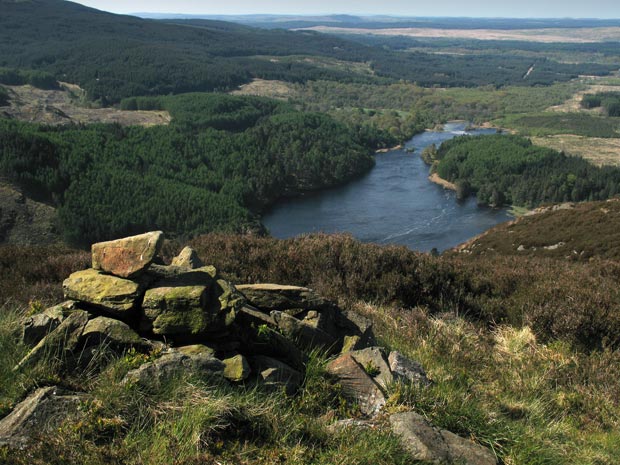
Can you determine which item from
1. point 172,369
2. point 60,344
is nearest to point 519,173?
point 172,369

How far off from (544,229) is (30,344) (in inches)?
1584

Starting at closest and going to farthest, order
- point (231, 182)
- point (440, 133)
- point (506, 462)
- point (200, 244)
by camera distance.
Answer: point (506, 462)
point (200, 244)
point (231, 182)
point (440, 133)

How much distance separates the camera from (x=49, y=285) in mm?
9641

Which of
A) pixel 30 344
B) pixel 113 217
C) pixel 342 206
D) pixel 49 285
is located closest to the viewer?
pixel 30 344

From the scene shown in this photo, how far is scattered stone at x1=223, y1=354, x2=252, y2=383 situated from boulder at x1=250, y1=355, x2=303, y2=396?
0.61 feet

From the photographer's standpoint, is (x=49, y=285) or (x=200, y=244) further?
(x=200, y=244)

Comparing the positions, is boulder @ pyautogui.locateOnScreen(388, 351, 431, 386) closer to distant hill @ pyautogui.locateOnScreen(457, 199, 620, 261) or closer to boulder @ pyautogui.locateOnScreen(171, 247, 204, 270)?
boulder @ pyautogui.locateOnScreen(171, 247, 204, 270)

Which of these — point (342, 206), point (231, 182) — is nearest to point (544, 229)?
point (342, 206)

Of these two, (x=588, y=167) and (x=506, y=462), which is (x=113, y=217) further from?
(x=588, y=167)

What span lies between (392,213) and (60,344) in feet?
257

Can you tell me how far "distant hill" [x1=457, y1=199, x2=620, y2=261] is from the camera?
30.3 meters

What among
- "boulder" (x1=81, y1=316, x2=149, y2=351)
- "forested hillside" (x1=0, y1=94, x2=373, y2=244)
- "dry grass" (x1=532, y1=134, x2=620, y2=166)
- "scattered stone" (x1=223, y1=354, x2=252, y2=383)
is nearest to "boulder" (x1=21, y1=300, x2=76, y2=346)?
"boulder" (x1=81, y1=316, x2=149, y2=351)

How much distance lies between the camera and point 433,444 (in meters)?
4.98

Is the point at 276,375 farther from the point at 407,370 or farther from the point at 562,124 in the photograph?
the point at 562,124
